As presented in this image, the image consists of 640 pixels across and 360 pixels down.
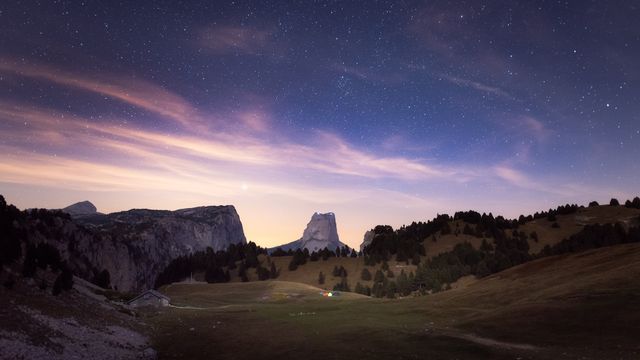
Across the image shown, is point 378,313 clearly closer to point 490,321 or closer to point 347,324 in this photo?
point 347,324

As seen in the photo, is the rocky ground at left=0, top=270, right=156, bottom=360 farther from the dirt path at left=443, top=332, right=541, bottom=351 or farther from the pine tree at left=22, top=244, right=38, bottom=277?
the dirt path at left=443, top=332, right=541, bottom=351

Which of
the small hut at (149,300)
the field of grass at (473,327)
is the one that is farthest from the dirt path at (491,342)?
the small hut at (149,300)

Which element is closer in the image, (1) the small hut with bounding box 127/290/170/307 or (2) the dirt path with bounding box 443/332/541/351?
(2) the dirt path with bounding box 443/332/541/351

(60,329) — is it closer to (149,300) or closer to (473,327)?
(473,327)

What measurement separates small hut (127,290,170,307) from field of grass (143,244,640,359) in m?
19.3

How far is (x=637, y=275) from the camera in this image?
53.1m

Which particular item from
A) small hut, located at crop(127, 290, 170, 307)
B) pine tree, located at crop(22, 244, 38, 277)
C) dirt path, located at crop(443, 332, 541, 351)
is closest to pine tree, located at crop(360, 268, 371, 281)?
small hut, located at crop(127, 290, 170, 307)

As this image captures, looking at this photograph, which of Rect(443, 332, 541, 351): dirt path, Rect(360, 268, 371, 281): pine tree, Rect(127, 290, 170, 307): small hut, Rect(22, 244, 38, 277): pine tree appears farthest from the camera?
Rect(360, 268, 371, 281): pine tree

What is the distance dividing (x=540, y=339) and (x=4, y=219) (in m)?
58.4

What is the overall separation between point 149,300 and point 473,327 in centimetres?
6636

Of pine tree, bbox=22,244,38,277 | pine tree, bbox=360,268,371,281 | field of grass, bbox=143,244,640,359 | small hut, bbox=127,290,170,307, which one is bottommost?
pine tree, bbox=360,268,371,281

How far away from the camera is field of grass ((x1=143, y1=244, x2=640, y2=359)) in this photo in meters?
35.7

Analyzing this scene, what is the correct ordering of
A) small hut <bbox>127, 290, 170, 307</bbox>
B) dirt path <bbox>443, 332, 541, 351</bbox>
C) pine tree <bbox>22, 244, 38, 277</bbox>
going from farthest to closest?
small hut <bbox>127, 290, 170, 307</bbox> → pine tree <bbox>22, 244, 38, 277</bbox> → dirt path <bbox>443, 332, 541, 351</bbox>

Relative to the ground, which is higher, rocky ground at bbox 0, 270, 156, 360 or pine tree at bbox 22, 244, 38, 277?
pine tree at bbox 22, 244, 38, 277
